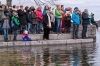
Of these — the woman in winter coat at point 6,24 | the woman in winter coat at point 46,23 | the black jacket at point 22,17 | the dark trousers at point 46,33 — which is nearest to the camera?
the woman in winter coat at point 6,24

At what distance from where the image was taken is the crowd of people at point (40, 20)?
2258cm

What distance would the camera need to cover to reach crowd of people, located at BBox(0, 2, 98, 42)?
74.1 feet

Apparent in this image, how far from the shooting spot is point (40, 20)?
24.2m

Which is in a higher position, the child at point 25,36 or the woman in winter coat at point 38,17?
the woman in winter coat at point 38,17

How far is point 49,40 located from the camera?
23203mm

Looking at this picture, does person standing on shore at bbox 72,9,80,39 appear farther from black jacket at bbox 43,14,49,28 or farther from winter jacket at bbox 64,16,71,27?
black jacket at bbox 43,14,49,28

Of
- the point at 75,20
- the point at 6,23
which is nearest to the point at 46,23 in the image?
the point at 75,20

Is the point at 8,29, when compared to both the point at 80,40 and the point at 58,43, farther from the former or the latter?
the point at 80,40

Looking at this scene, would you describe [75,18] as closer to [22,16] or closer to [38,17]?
[38,17]

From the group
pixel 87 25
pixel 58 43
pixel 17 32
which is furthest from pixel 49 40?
pixel 87 25

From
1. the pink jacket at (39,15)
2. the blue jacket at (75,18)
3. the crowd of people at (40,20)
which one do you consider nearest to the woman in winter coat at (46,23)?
the crowd of people at (40,20)

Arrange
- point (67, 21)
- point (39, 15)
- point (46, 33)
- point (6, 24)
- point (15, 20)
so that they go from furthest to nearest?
point (67, 21)
point (39, 15)
point (46, 33)
point (15, 20)
point (6, 24)

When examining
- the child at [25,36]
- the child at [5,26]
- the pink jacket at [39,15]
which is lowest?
the child at [25,36]

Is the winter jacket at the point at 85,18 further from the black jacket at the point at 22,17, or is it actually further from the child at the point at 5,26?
the child at the point at 5,26
